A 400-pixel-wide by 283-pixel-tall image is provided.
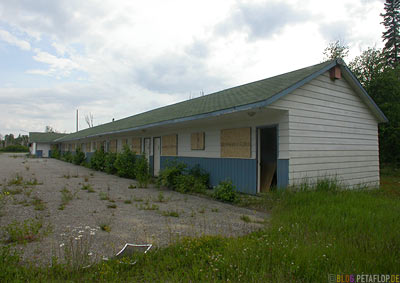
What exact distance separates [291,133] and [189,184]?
4120 millimetres

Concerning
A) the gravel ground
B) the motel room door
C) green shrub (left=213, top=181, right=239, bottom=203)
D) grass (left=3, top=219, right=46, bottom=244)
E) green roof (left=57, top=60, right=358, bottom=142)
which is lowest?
the gravel ground

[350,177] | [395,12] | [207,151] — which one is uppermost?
[395,12]

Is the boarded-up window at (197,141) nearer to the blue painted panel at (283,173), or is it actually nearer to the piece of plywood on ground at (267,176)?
the piece of plywood on ground at (267,176)

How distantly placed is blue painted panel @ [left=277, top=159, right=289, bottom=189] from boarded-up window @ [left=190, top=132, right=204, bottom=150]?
3699 mm

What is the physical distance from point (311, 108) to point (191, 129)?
486 cm

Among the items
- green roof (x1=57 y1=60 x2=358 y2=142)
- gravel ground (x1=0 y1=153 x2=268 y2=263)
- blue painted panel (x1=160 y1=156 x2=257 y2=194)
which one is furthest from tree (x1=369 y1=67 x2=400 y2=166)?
gravel ground (x1=0 y1=153 x2=268 y2=263)

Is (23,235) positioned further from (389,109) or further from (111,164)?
(389,109)

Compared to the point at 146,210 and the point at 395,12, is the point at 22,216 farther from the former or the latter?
the point at 395,12

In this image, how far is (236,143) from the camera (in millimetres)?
8594

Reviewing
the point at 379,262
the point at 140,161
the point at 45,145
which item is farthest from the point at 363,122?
the point at 45,145

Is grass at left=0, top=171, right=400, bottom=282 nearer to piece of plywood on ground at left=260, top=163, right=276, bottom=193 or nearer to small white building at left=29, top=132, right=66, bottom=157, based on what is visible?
piece of plywood on ground at left=260, top=163, right=276, bottom=193

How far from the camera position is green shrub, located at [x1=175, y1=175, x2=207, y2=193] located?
9.09 m

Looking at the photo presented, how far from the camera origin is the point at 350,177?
9039 millimetres

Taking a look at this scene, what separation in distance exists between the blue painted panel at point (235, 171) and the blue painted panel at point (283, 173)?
2.79ft
